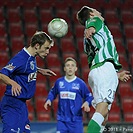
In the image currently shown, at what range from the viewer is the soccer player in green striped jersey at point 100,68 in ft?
14.8

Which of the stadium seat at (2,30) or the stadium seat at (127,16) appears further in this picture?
the stadium seat at (127,16)

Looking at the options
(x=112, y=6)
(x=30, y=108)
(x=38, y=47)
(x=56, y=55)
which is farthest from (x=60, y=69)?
(x=38, y=47)

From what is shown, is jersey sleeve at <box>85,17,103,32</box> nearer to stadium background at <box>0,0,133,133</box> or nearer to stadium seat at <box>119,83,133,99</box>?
stadium background at <box>0,0,133,133</box>

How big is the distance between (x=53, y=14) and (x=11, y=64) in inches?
273

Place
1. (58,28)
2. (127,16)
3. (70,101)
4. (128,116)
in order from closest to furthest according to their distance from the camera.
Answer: (58,28) < (70,101) < (128,116) < (127,16)

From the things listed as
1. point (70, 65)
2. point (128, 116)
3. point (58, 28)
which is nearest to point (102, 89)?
point (58, 28)

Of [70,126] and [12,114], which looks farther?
[70,126]

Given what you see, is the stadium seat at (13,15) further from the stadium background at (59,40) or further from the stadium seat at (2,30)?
the stadium seat at (2,30)

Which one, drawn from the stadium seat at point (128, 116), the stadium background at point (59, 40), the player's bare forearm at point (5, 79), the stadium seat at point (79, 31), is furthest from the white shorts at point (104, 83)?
the stadium seat at point (79, 31)

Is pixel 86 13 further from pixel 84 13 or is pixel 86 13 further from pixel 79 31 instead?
pixel 79 31

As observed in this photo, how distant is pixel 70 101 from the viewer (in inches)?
284

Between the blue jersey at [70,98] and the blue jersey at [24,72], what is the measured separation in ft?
6.89

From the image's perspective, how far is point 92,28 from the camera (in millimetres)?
4672

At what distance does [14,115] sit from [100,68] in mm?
1002
